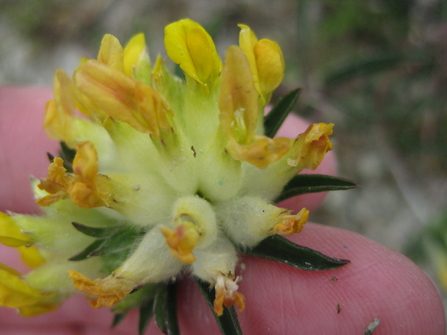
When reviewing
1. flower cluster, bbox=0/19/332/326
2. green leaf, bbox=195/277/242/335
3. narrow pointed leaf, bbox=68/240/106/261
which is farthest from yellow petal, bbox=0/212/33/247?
green leaf, bbox=195/277/242/335

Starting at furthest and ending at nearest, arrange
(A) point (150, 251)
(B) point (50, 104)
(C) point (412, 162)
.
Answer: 1. (C) point (412, 162)
2. (B) point (50, 104)
3. (A) point (150, 251)

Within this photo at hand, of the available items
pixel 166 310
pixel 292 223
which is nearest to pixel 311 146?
pixel 292 223

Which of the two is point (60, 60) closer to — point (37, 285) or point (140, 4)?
point (140, 4)

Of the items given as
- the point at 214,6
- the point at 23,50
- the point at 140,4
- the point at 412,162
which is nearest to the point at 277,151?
the point at 412,162

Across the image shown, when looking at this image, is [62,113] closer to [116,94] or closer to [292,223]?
[116,94]

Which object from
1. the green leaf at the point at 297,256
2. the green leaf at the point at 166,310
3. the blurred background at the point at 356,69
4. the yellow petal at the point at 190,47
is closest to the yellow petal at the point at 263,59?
the yellow petal at the point at 190,47
